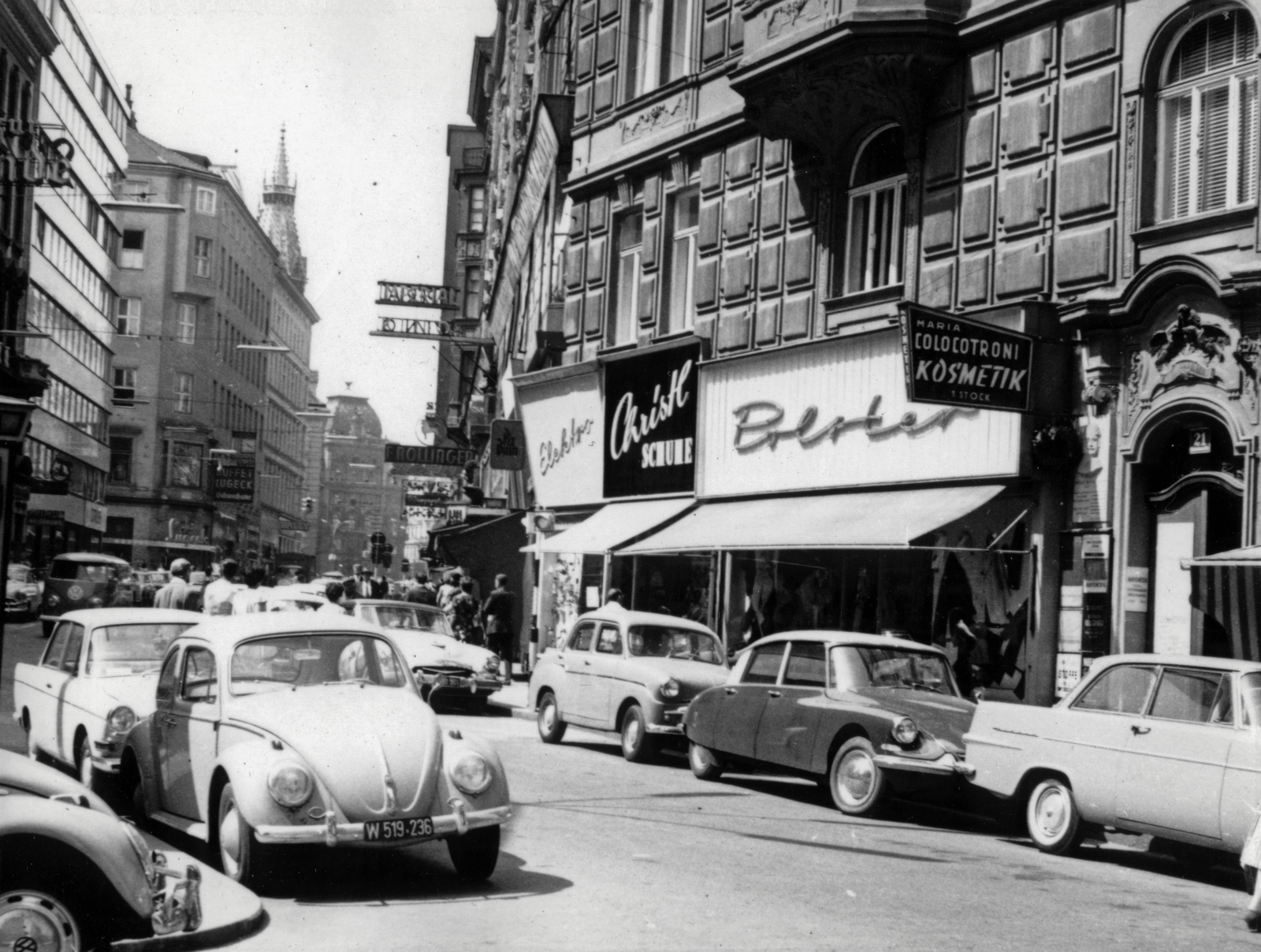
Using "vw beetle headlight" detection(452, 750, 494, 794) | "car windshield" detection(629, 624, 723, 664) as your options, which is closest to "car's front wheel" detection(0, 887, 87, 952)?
"vw beetle headlight" detection(452, 750, 494, 794)

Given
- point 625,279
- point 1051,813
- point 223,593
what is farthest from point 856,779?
point 625,279

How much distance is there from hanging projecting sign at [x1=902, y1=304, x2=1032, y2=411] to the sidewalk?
10165 millimetres

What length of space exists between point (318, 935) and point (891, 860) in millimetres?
4545

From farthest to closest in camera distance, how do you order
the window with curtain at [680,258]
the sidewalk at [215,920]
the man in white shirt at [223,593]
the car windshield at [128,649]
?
the window with curtain at [680,258]
the man in white shirt at [223,593]
the car windshield at [128,649]
the sidewalk at [215,920]

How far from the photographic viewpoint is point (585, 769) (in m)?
15.8

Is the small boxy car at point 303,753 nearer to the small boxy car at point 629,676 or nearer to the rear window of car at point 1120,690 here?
the rear window of car at point 1120,690

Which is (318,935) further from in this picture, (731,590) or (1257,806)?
(731,590)

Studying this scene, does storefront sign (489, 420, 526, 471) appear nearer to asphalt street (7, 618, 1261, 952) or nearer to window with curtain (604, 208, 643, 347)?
window with curtain (604, 208, 643, 347)

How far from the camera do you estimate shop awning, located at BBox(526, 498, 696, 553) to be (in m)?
24.7

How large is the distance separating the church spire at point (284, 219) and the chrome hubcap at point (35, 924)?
14429 cm

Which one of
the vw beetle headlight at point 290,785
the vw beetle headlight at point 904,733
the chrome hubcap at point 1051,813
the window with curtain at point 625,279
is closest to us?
the vw beetle headlight at point 290,785

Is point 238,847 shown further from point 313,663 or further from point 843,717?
point 843,717

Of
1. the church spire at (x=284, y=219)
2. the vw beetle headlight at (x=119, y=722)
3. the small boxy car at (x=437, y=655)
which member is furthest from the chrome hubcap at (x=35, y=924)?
the church spire at (x=284, y=219)

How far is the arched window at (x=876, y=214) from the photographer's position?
2064 centimetres
